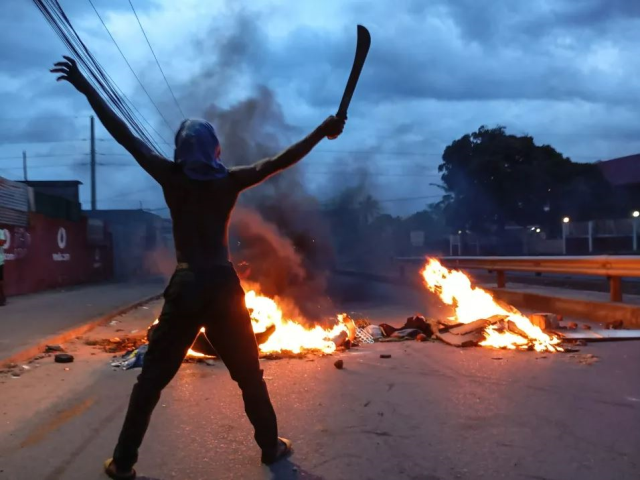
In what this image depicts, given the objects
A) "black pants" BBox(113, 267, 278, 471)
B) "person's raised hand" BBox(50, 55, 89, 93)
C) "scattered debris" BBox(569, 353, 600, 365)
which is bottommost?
"scattered debris" BBox(569, 353, 600, 365)

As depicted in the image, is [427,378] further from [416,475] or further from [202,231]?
[202,231]

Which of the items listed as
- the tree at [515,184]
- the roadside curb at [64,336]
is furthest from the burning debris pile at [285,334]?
the tree at [515,184]

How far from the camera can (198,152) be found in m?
3.75

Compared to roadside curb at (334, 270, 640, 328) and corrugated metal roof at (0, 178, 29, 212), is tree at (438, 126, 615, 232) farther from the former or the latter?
corrugated metal roof at (0, 178, 29, 212)

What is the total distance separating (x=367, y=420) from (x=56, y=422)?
2496mm

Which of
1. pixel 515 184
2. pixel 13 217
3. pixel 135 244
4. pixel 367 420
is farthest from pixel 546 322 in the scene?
pixel 135 244

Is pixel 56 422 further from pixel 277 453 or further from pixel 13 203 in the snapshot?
pixel 13 203

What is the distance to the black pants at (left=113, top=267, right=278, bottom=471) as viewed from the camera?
360cm

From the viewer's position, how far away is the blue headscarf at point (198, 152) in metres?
3.72

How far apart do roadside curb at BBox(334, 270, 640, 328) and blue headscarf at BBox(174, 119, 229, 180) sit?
7.68 meters

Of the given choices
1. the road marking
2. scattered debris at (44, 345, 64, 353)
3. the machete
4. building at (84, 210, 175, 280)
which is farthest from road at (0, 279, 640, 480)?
Result: building at (84, 210, 175, 280)

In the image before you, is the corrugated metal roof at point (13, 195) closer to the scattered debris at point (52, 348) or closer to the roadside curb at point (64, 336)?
the roadside curb at point (64, 336)

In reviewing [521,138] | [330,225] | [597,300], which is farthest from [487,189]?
[597,300]

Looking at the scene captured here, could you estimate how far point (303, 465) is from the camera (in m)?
3.92
